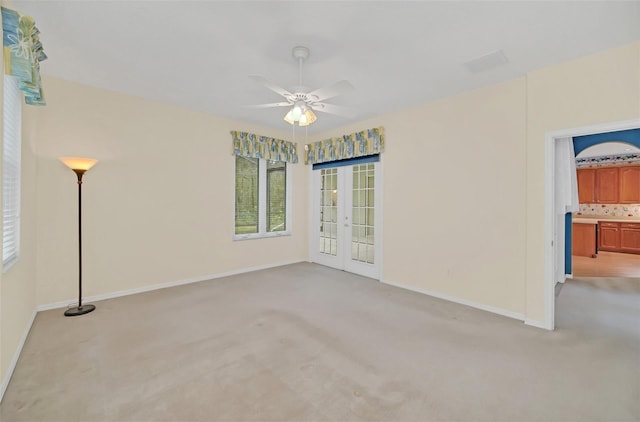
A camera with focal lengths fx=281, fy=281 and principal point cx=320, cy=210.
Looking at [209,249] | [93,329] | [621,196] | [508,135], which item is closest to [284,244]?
[209,249]

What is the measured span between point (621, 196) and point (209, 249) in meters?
9.66

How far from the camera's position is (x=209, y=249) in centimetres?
469

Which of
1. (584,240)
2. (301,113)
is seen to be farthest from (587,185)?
(301,113)

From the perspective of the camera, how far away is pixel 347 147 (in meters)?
5.08

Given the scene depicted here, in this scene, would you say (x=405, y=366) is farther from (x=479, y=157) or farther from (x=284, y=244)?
(x=284, y=244)

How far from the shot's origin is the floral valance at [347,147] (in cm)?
461

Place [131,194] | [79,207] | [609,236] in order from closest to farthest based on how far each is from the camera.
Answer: [79,207] < [131,194] < [609,236]

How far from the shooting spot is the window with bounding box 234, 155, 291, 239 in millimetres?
5184

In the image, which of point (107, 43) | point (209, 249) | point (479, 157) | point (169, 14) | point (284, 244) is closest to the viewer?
point (169, 14)

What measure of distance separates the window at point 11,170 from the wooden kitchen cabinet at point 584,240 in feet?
30.4

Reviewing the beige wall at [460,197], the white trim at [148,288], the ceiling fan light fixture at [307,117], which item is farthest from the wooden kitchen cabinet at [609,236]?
the ceiling fan light fixture at [307,117]

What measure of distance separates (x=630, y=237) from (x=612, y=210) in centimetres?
87

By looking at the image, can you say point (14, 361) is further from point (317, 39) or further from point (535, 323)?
point (535, 323)

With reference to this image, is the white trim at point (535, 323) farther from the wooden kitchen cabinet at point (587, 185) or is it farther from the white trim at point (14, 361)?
the wooden kitchen cabinet at point (587, 185)
